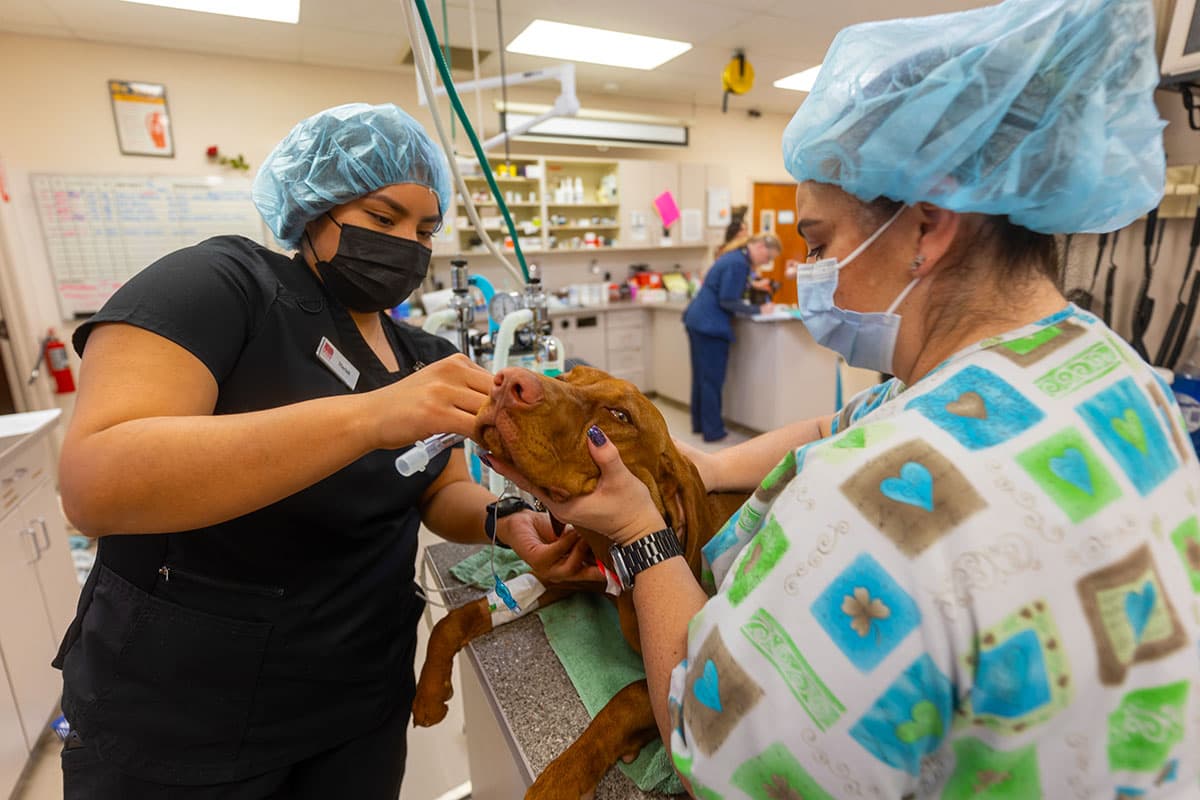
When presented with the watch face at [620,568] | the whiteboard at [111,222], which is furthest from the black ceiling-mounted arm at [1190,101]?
the whiteboard at [111,222]

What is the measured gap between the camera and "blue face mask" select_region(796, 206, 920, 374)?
2.22ft

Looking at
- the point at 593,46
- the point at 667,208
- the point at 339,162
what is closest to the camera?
the point at 339,162

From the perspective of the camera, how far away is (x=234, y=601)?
852 mm

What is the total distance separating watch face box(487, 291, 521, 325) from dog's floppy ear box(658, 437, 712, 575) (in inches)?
37.5

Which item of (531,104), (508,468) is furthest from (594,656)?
(531,104)

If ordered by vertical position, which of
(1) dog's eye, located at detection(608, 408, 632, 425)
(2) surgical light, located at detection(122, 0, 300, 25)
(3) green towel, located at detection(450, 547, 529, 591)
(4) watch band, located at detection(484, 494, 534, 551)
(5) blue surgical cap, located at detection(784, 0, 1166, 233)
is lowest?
(3) green towel, located at detection(450, 547, 529, 591)

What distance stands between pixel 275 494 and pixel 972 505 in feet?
2.32

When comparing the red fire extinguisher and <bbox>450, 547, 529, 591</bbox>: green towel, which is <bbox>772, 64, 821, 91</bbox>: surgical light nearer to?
<bbox>450, 547, 529, 591</bbox>: green towel

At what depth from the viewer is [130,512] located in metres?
0.65

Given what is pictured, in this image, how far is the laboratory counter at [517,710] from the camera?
2.48ft

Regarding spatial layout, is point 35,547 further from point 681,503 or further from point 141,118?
point 141,118

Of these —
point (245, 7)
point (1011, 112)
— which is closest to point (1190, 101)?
point (1011, 112)

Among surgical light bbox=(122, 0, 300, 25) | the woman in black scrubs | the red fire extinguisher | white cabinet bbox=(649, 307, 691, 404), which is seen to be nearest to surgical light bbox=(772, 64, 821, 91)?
white cabinet bbox=(649, 307, 691, 404)

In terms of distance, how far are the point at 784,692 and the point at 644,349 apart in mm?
5250
